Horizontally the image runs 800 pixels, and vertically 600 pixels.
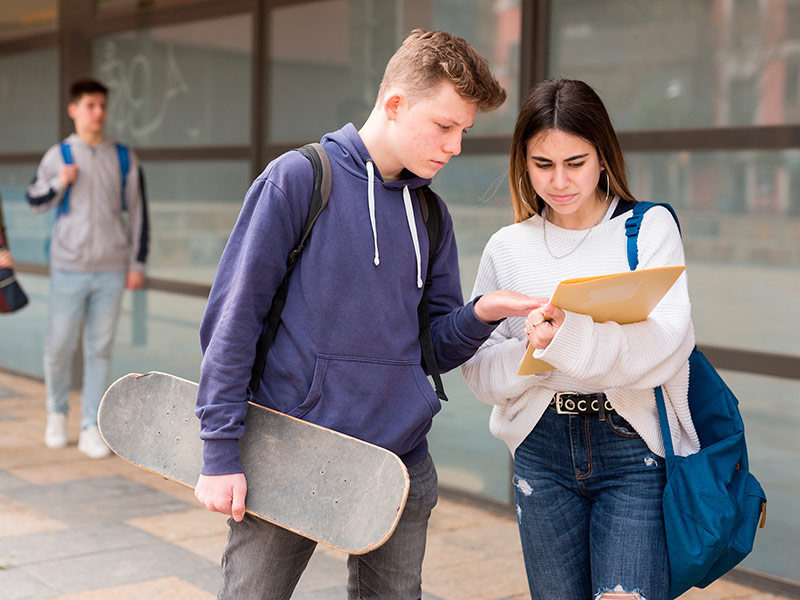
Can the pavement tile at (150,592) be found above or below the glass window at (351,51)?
below

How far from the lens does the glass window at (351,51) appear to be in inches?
201

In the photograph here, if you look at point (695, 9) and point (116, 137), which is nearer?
point (695, 9)

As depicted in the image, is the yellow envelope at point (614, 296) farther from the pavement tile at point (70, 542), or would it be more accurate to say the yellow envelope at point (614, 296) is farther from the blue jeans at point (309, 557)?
the pavement tile at point (70, 542)

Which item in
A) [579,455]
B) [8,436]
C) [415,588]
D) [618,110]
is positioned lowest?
[8,436]

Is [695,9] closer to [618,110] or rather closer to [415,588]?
[618,110]

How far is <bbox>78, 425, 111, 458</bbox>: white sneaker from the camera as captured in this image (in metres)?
6.12

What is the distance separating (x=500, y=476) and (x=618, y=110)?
1.88 metres

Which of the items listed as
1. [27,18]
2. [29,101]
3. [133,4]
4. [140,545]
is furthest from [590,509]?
[27,18]

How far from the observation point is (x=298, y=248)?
220 centimetres

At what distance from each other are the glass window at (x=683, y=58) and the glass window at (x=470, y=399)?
673mm

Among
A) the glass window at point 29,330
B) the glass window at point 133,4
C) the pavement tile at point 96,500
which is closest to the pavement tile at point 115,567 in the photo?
the pavement tile at point 96,500

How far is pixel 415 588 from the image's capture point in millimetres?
2404

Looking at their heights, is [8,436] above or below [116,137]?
below

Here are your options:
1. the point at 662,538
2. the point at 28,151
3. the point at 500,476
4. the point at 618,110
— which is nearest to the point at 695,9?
the point at 618,110
